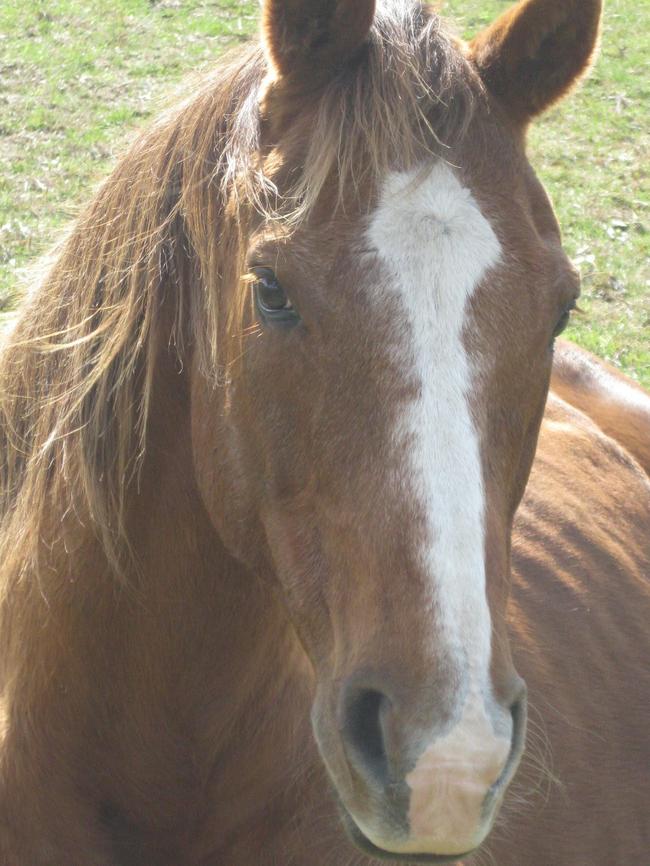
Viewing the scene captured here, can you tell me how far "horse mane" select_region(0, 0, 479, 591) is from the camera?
2021mm

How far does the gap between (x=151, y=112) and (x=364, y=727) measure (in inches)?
227

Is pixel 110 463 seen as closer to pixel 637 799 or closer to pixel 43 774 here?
pixel 43 774

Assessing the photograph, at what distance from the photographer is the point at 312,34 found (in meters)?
2.08

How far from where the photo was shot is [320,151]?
78.8 inches

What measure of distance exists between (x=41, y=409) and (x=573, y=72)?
4.38 feet

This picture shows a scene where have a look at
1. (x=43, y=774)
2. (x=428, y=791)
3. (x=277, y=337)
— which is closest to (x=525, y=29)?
(x=277, y=337)

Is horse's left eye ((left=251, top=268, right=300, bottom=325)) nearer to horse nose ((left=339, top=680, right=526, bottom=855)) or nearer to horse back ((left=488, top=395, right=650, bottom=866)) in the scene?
horse nose ((left=339, top=680, right=526, bottom=855))

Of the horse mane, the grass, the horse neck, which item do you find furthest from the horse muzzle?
the grass

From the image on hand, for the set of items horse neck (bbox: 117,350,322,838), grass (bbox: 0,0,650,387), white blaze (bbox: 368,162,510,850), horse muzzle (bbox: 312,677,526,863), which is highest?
white blaze (bbox: 368,162,510,850)

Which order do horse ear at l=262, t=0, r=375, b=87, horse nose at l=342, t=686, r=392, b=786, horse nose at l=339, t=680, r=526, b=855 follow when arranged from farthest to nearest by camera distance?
horse ear at l=262, t=0, r=375, b=87
horse nose at l=342, t=686, r=392, b=786
horse nose at l=339, t=680, r=526, b=855

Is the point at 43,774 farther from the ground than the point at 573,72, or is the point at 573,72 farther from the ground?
the point at 573,72

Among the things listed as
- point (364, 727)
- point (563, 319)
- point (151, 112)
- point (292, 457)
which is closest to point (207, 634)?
point (292, 457)

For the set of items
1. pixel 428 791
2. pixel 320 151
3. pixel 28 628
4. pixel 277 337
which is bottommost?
pixel 28 628

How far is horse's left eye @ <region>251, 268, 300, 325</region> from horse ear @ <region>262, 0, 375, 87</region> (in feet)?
1.37
